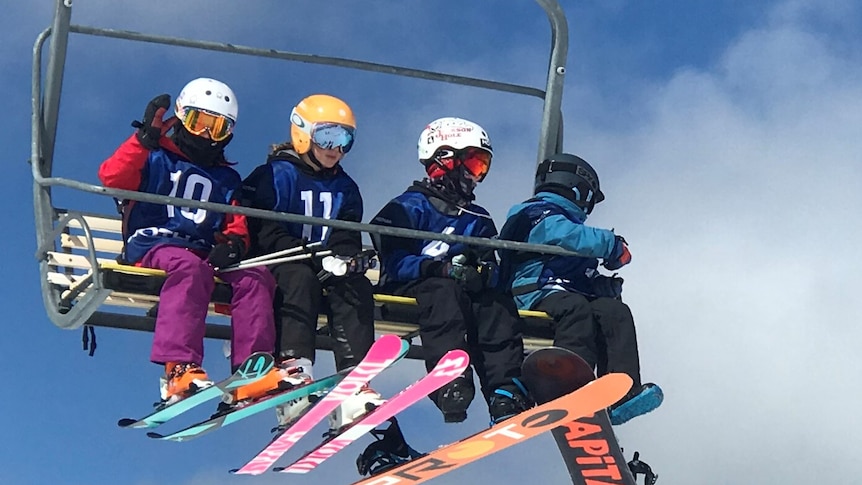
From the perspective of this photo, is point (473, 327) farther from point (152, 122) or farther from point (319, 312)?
point (152, 122)

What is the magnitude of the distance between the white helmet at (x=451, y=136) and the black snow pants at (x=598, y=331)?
1.06 meters

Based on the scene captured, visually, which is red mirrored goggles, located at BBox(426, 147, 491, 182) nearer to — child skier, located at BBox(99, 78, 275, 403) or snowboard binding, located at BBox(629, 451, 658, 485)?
child skier, located at BBox(99, 78, 275, 403)

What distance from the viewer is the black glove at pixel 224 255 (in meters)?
7.59

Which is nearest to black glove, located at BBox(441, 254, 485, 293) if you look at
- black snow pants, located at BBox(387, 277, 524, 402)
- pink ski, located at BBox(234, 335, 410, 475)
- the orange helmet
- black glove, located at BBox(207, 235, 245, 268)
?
black snow pants, located at BBox(387, 277, 524, 402)

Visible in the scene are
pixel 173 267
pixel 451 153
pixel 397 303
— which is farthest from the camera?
pixel 451 153

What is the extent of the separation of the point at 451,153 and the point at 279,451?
84.7 inches

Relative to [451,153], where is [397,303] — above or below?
below

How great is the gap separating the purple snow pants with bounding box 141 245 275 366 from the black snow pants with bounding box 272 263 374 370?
9cm

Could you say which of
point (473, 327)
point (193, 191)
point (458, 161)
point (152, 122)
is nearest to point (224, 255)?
point (193, 191)

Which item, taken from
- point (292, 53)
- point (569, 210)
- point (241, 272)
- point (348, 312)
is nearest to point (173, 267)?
point (241, 272)

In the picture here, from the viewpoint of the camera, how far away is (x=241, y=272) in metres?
7.67

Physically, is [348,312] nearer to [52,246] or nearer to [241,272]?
[241,272]

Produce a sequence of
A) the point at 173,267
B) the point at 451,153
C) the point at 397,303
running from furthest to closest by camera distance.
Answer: the point at 451,153, the point at 397,303, the point at 173,267

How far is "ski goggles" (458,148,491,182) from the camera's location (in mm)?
8750
